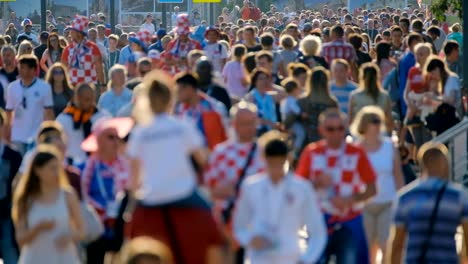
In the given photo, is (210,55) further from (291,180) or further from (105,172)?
(291,180)

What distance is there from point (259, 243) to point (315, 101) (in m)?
5.08

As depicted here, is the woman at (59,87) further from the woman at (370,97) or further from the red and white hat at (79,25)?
the red and white hat at (79,25)

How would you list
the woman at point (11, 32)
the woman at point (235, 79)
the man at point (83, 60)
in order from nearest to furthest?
the woman at point (235, 79) → the man at point (83, 60) → the woman at point (11, 32)

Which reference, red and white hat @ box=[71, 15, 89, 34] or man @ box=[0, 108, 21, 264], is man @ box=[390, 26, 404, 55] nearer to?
red and white hat @ box=[71, 15, 89, 34]

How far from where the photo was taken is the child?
1491 cm

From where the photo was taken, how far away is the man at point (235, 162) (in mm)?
11281

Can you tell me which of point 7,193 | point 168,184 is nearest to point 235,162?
point 168,184

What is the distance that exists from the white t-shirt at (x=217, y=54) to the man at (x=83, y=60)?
168 cm

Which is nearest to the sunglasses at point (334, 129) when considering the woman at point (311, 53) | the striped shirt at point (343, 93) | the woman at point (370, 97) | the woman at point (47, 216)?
the woman at point (47, 216)

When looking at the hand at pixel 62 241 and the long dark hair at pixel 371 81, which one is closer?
the hand at pixel 62 241

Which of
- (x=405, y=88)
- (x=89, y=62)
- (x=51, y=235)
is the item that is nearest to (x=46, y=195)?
(x=51, y=235)

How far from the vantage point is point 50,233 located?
10297mm

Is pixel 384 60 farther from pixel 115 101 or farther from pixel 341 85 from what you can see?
pixel 115 101

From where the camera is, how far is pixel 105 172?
38.4 feet
